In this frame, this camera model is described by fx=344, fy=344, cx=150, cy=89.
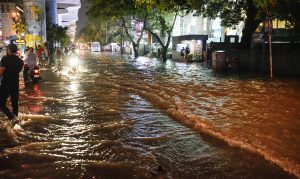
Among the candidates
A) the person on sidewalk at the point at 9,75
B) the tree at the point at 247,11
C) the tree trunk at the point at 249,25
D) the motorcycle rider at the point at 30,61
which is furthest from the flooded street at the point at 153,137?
the tree trunk at the point at 249,25

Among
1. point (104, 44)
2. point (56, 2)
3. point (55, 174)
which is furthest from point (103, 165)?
point (104, 44)

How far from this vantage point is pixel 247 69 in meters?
24.7

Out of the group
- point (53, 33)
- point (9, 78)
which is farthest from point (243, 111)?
point (53, 33)

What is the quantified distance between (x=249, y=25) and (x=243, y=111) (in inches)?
637

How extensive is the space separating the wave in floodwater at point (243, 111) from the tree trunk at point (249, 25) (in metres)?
8.19

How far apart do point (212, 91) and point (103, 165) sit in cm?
971

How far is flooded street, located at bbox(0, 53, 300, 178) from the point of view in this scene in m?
5.65

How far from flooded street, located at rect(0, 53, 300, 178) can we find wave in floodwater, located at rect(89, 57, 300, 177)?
0.02m

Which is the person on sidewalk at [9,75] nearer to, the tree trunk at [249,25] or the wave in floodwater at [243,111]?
the wave in floodwater at [243,111]

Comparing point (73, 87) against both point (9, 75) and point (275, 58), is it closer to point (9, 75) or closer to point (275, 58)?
point (9, 75)

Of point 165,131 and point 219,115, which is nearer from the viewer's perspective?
point 165,131

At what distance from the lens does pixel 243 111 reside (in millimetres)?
10500

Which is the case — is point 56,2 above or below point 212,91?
above

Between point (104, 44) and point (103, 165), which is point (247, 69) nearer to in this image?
point (103, 165)
